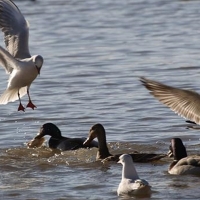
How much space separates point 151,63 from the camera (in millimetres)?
21672

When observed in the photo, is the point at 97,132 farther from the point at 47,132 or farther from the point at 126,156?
the point at 126,156

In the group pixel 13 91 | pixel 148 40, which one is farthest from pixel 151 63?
pixel 13 91

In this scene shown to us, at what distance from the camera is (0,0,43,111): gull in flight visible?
14.2 meters

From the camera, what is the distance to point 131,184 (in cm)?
1075

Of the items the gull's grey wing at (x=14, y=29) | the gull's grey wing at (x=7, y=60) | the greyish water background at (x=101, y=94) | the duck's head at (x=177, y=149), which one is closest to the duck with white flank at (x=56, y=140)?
the greyish water background at (x=101, y=94)

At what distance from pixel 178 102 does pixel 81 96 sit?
19.6 ft

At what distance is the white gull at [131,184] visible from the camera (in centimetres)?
1065

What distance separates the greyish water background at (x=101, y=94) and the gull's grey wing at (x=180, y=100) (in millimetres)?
818

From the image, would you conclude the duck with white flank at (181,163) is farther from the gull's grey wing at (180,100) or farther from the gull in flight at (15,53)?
the gull in flight at (15,53)

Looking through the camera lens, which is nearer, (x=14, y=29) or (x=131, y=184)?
(x=131, y=184)

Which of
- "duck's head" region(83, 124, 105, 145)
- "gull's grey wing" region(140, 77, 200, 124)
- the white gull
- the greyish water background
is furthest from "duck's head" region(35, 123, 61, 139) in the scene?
the white gull

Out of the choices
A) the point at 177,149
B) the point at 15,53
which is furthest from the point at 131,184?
the point at 15,53

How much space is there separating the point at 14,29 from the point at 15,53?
392mm

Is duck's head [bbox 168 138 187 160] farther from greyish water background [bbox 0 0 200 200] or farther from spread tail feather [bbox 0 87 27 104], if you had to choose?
spread tail feather [bbox 0 87 27 104]
